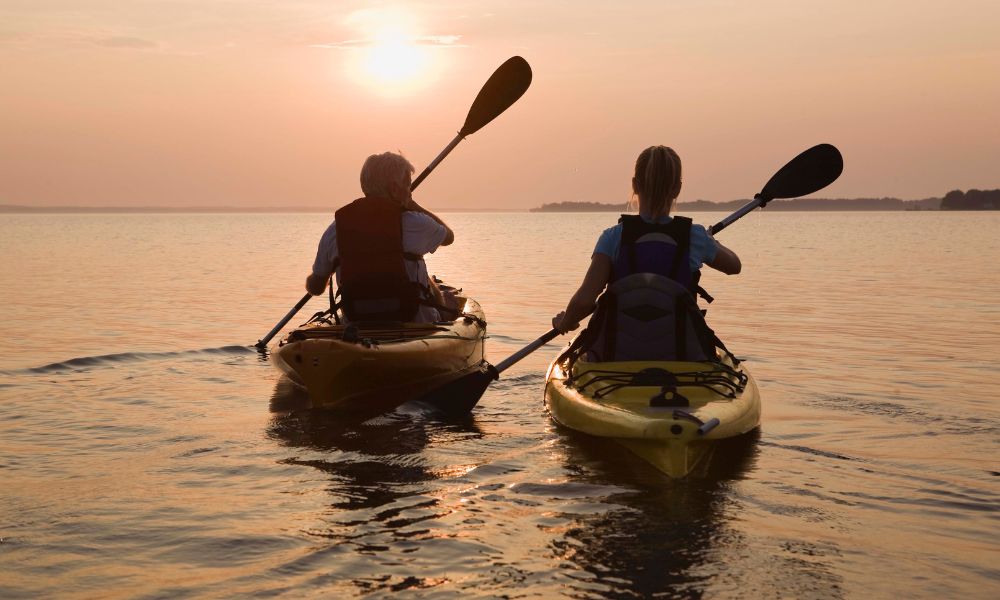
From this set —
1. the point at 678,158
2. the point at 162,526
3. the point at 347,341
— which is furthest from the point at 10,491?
the point at 678,158

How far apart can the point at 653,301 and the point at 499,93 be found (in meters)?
5.95

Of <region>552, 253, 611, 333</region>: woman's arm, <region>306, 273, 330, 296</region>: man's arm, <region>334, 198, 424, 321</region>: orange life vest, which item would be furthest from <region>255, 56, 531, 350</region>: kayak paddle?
<region>552, 253, 611, 333</region>: woman's arm

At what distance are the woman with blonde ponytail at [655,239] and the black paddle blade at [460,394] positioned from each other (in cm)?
210

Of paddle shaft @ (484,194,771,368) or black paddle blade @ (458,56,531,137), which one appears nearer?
paddle shaft @ (484,194,771,368)

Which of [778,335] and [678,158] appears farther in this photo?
[778,335]

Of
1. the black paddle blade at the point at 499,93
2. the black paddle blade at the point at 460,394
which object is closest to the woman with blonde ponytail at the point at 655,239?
the black paddle blade at the point at 460,394

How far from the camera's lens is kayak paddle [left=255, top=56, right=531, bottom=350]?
1130 cm

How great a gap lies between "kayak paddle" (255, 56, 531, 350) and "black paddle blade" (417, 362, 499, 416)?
145 inches

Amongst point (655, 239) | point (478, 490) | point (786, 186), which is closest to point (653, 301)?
point (655, 239)

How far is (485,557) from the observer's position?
453 centimetres

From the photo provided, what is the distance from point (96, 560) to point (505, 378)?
5741mm

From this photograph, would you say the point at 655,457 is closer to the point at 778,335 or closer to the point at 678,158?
the point at 678,158

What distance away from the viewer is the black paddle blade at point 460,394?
8.02 metres

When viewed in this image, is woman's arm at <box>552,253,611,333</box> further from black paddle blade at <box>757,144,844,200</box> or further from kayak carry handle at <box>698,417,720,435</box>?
black paddle blade at <box>757,144,844,200</box>
